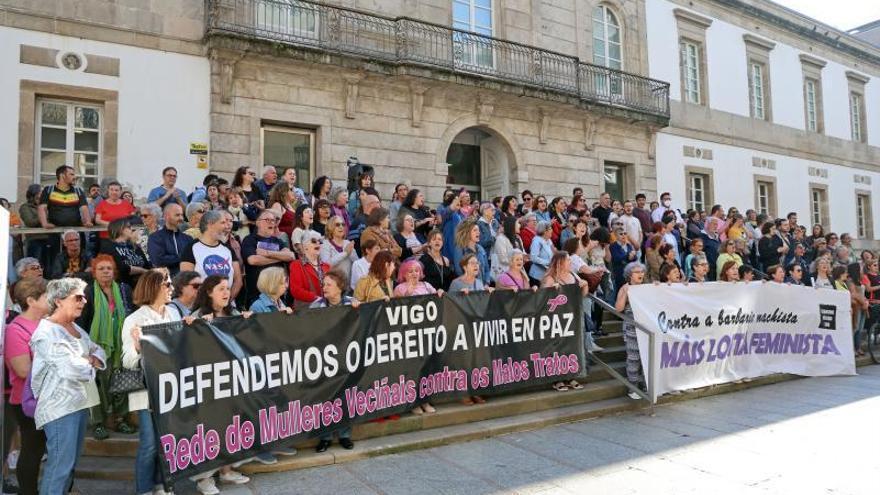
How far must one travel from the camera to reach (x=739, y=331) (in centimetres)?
788

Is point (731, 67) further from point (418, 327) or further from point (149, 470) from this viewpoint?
point (149, 470)

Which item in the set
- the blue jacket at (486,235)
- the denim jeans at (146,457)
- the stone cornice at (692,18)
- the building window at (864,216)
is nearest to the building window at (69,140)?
the blue jacket at (486,235)

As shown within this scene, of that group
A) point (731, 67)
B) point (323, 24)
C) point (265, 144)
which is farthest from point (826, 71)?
point (265, 144)

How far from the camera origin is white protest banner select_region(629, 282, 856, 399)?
6.95 meters

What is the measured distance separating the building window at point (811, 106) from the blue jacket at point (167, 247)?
25.3m

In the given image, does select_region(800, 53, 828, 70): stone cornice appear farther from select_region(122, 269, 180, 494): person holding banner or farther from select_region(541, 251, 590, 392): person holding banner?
select_region(122, 269, 180, 494): person holding banner

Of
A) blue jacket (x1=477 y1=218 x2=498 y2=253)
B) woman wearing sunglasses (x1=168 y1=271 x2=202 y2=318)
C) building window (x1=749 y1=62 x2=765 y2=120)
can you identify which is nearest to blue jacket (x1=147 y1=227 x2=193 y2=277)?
woman wearing sunglasses (x1=168 y1=271 x2=202 y2=318)

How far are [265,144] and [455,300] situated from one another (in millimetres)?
7539

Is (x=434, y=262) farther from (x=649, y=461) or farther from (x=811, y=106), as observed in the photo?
(x=811, y=106)

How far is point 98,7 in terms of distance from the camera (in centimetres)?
1006

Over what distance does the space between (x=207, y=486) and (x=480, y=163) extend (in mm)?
12504

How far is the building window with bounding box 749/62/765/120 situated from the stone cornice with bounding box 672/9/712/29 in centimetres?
314

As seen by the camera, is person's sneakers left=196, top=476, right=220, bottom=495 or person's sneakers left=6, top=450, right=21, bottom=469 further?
person's sneakers left=6, top=450, right=21, bottom=469

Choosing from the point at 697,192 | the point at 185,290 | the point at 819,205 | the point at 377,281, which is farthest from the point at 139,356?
the point at 819,205
